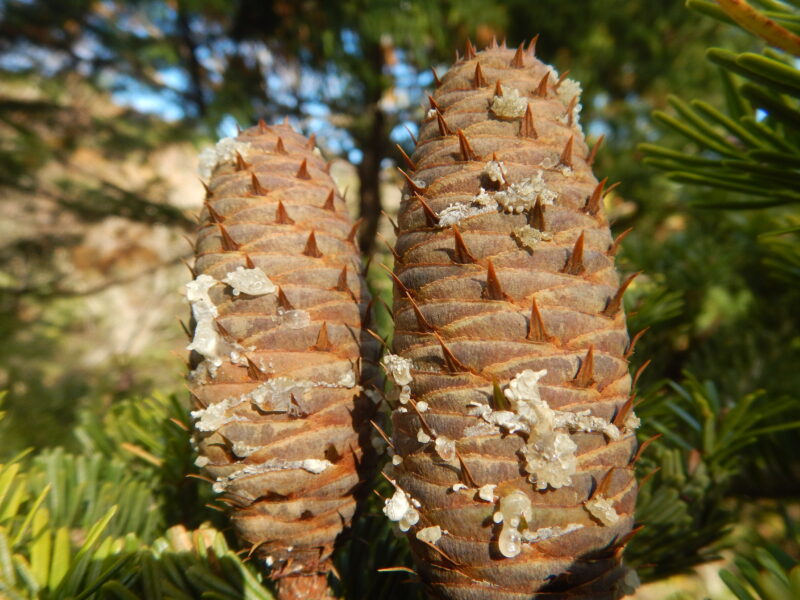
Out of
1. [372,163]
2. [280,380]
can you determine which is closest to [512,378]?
[280,380]

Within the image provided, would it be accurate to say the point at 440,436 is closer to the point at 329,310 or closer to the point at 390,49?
the point at 329,310

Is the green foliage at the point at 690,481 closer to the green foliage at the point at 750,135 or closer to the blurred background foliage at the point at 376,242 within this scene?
the blurred background foliage at the point at 376,242

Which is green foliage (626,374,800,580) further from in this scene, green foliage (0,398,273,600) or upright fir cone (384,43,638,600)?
green foliage (0,398,273,600)

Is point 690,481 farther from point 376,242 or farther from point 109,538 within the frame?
point 376,242

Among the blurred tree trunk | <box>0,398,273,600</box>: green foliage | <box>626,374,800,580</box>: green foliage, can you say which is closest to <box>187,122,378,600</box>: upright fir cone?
<box>0,398,273,600</box>: green foliage

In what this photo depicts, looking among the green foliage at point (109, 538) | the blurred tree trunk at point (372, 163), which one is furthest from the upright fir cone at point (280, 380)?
the blurred tree trunk at point (372, 163)
